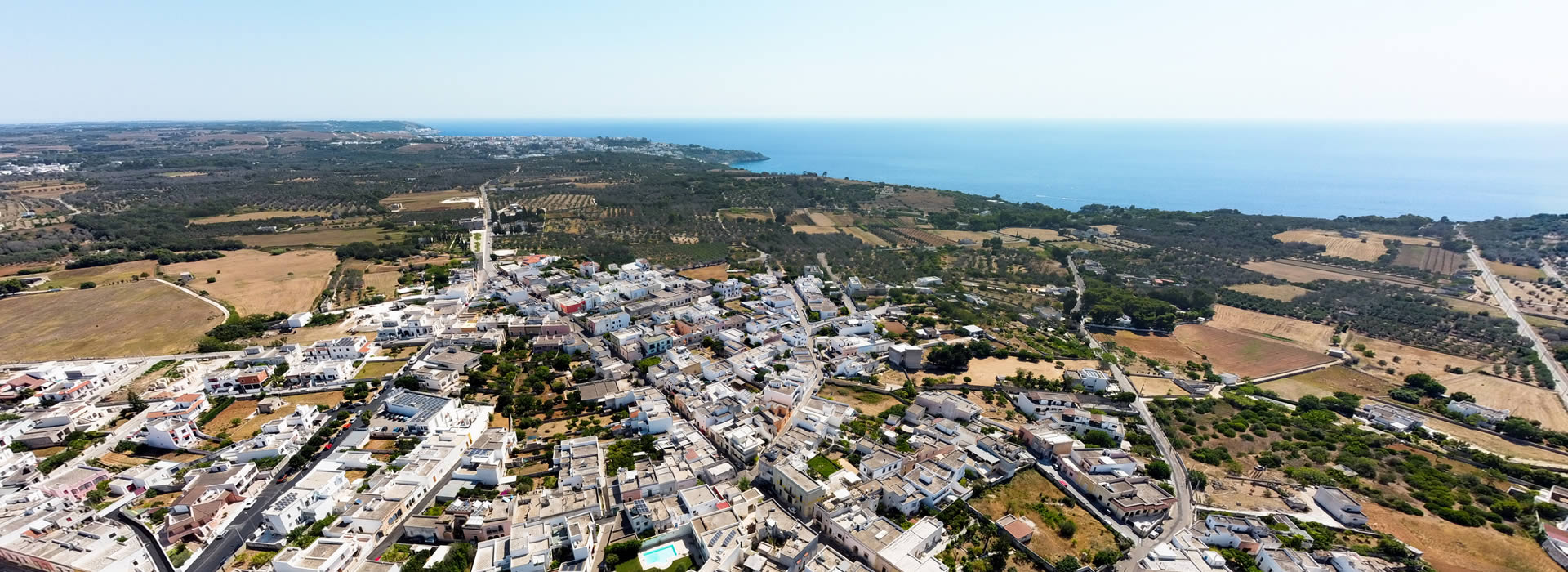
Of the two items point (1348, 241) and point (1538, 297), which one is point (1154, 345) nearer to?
point (1538, 297)

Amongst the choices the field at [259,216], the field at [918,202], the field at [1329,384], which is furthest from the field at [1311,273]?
the field at [259,216]

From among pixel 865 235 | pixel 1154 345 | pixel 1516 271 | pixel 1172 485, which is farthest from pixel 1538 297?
pixel 865 235

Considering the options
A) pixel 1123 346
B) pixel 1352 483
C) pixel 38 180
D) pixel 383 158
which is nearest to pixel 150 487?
pixel 1352 483

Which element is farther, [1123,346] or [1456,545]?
[1123,346]

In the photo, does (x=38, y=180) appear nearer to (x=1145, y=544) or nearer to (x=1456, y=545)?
(x=1145, y=544)

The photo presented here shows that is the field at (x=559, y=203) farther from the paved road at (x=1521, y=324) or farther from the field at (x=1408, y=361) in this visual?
the paved road at (x=1521, y=324)

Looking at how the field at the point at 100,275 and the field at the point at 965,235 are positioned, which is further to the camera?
the field at the point at 965,235
